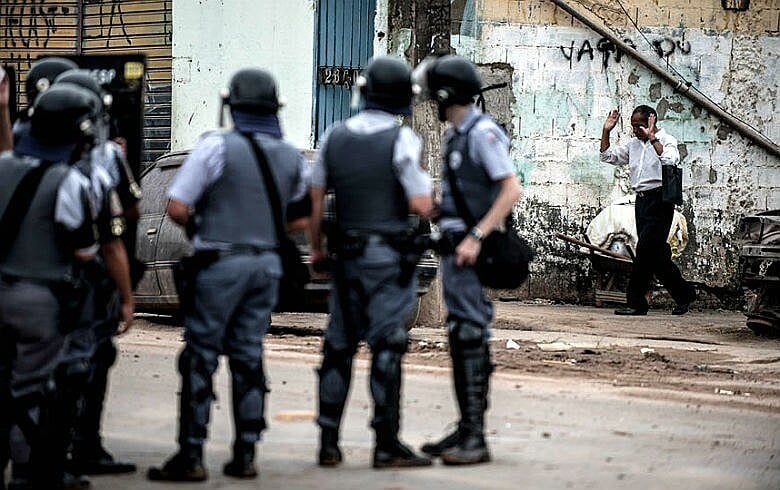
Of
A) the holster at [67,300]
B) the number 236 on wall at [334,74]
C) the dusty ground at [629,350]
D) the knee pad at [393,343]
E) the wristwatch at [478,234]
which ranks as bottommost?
the dusty ground at [629,350]

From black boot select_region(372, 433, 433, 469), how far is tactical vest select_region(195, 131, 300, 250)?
3.27ft

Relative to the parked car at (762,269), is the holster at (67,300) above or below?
above

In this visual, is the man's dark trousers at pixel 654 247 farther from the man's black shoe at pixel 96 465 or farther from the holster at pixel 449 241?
the man's black shoe at pixel 96 465

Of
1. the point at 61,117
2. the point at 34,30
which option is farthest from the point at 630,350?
the point at 34,30

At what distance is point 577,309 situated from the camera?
1750 cm

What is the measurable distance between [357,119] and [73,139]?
4.62 feet

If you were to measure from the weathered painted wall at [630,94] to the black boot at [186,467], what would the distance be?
12276 millimetres

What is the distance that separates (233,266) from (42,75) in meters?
1.46

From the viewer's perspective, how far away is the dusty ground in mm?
10641

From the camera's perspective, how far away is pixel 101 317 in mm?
6672

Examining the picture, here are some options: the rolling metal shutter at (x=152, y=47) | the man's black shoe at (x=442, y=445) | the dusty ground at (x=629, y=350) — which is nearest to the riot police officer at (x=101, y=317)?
the man's black shoe at (x=442, y=445)

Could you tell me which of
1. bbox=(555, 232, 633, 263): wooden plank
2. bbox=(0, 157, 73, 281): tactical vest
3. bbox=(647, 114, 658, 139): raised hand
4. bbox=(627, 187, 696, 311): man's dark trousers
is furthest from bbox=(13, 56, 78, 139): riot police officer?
bbox=(555, 232, 633, 263): wooden plank

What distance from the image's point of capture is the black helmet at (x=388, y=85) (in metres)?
6.91

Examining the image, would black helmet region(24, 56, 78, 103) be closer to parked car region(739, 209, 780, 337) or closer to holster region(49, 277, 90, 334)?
holster region(49, 277, 90, 334)
